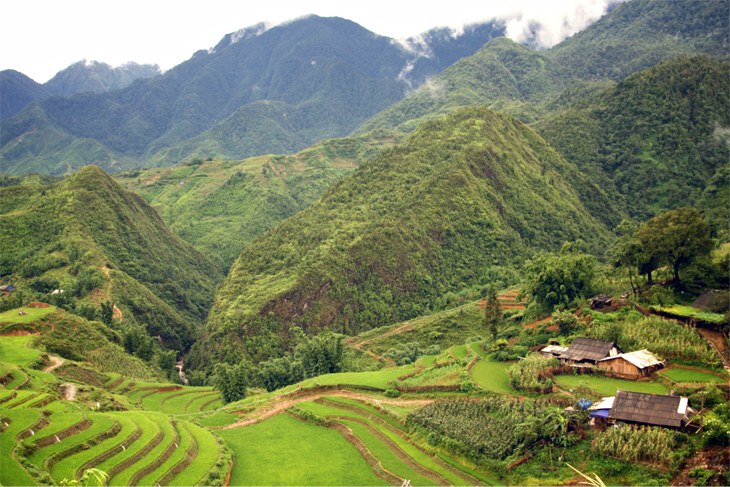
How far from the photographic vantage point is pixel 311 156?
6220 inches

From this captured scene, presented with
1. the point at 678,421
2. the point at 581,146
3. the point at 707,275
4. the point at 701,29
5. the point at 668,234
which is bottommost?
the point at 678,421

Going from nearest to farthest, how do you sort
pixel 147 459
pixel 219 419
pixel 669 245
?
pixel 147 459 → pixel 219 419 → pixel 669 245

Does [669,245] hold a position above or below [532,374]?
above

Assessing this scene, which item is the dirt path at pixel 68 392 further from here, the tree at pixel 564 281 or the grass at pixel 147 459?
the tree at pixel 564 281

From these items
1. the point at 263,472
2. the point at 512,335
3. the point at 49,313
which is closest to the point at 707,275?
the point at 512,335

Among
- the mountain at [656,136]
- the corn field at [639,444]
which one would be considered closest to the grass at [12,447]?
the corn field at [639,444]

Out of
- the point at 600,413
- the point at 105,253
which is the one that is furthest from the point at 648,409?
the point at 105,253

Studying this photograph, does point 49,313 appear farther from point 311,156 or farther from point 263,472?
point 311,156

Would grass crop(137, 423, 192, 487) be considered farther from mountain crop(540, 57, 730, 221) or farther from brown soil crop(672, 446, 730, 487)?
mountain crop(540, 57, 730, 221)

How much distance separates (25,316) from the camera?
4719 cm

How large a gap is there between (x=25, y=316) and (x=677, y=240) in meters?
56.7

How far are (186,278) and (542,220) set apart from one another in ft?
209

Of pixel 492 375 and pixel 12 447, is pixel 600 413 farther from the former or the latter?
pixel 12 447

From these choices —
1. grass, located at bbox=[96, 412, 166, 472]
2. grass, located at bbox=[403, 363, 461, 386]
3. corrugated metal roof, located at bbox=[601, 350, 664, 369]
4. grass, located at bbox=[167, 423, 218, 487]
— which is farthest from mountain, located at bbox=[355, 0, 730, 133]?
grass, located at bbox=[96, 412, 166, 472]
